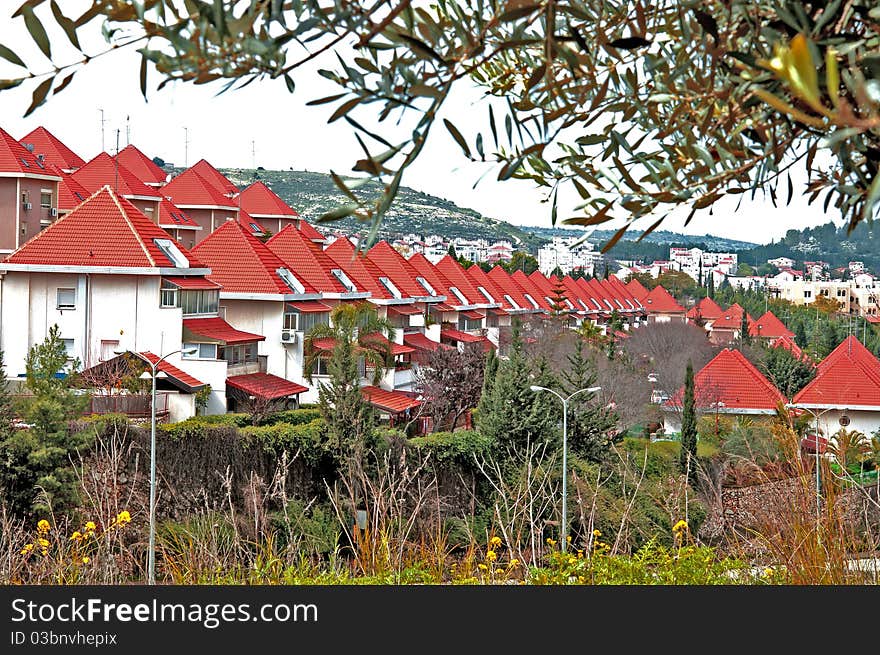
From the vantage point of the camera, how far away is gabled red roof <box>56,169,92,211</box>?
38000 millimetres

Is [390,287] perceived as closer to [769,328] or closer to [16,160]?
[16,160]

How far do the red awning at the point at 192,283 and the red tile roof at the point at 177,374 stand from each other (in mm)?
1924

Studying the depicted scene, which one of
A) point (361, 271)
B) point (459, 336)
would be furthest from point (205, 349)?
point (459, 336)

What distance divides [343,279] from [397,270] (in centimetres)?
712

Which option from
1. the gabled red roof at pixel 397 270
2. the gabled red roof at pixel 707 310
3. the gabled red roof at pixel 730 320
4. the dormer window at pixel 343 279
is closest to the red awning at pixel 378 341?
the dormer window at pixel 343 279

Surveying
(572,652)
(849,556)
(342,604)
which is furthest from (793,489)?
(342,604)

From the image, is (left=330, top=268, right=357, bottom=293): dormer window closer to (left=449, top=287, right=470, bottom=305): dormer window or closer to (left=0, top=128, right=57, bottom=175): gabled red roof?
(left=0, top=128, right=57, bottom=175): gabled red roof

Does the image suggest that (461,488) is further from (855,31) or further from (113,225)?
(855,31)

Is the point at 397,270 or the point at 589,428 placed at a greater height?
the point at 397,270

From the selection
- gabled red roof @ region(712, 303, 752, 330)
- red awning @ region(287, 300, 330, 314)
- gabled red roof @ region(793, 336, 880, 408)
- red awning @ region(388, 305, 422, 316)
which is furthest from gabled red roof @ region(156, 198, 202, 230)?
gabled red roof @ region(712, 303, 752, 330)

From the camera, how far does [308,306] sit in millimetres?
32031

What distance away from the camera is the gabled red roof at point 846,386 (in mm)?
27422

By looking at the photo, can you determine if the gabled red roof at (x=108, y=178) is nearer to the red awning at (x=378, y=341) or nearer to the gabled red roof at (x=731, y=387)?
the red awning at (x=378, y=341)

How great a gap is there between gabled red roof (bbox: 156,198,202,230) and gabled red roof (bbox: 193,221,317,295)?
10.1 m
